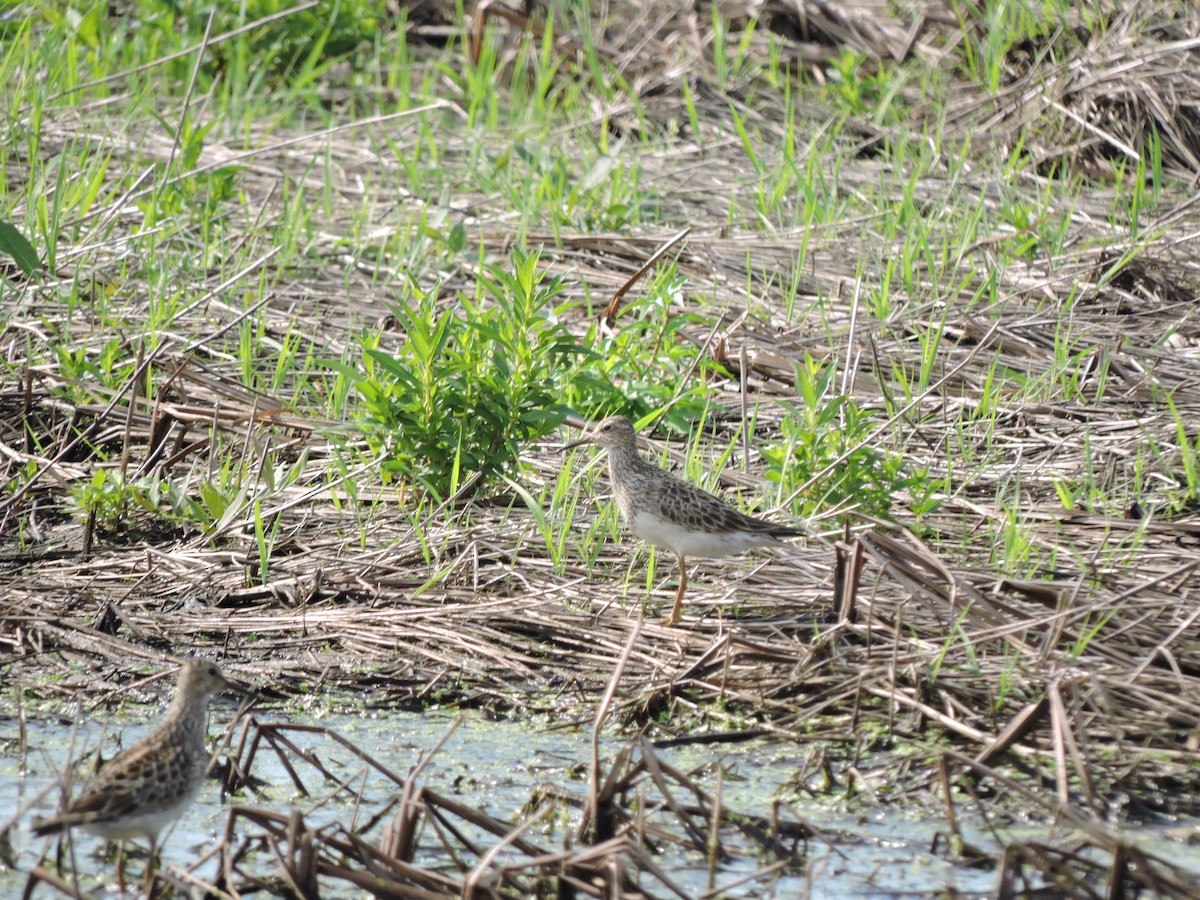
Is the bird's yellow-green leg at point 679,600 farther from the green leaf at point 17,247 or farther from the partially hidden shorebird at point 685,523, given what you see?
the green leaf at point 17,247

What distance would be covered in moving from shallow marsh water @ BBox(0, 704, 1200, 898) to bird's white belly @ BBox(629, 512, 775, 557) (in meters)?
0.91

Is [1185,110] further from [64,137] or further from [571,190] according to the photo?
[64,137]

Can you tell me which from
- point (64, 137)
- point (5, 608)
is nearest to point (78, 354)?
point (5, 608)

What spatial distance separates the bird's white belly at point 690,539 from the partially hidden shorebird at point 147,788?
1.94 m

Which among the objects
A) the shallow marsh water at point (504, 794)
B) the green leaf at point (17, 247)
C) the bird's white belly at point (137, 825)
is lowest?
the shallow marsh water at point (504, 794)

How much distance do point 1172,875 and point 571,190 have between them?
6199 millimetres

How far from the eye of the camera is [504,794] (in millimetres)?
4332

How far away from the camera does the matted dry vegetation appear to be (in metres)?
4.19

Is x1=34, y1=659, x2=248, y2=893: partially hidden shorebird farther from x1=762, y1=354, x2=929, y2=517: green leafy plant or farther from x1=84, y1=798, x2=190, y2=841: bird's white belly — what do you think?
x1=762, y1=354, x2=929, y2=517: green leafy plant

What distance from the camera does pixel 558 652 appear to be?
17.0 ft

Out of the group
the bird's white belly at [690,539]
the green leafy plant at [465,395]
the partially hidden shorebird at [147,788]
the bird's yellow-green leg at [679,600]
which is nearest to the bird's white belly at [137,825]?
the partially hidden shorebird at [147,788]

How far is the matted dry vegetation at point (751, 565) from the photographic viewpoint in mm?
4188

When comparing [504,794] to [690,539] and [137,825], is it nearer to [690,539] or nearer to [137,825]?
[137,825]

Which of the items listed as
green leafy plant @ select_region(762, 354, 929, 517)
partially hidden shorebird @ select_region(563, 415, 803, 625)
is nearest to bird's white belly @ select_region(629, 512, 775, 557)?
partially hidden shorebird @ select_region(563, 415, 803, 625)
